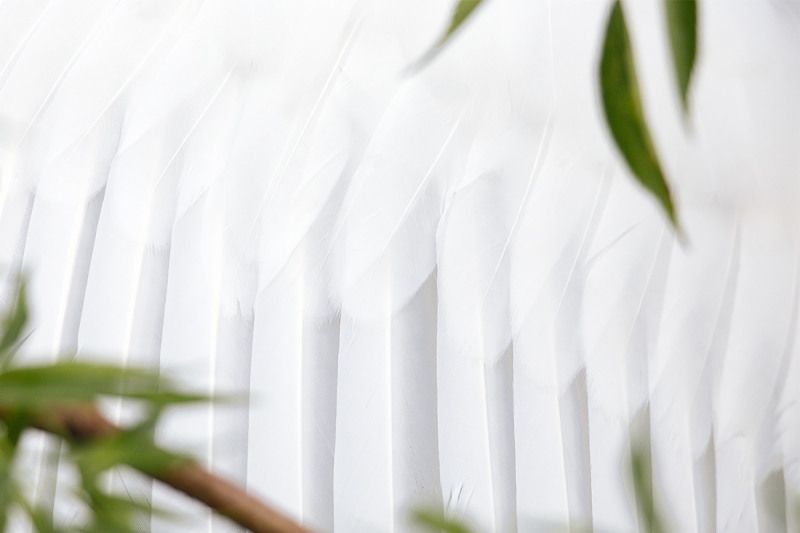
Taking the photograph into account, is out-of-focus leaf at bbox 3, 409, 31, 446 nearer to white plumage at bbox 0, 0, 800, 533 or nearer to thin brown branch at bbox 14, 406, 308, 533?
thin brown branch at bbox 14, 406, 308, 533

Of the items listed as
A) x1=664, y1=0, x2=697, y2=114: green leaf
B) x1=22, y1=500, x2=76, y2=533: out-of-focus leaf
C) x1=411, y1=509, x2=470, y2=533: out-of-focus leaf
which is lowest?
x1=22, y1=500, x2=76, y2=533: out-of-focus leaf

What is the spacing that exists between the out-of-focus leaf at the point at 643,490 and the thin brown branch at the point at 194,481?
0.32 feet

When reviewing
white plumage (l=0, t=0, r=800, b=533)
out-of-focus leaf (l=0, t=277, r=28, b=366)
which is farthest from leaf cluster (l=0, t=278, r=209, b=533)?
white plumage (l=0, t=0, r=800, b=533)

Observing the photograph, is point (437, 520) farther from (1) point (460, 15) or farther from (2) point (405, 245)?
(2) point (405, 245)

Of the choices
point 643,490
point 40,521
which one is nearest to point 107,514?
point 40,521

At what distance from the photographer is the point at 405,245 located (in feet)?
2.62

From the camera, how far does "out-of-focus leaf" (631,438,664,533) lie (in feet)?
0.71

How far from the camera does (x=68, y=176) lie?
80 centimetres

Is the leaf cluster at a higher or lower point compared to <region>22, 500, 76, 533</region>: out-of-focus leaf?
higher

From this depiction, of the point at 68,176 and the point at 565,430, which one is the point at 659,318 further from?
the point at 68,176

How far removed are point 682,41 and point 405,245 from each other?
24.0 inches

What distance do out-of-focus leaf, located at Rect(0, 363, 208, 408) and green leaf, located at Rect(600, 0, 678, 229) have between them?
0.43 feet

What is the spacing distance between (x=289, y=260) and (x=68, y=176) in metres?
0.25

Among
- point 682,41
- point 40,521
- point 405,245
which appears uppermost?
point 405,245
